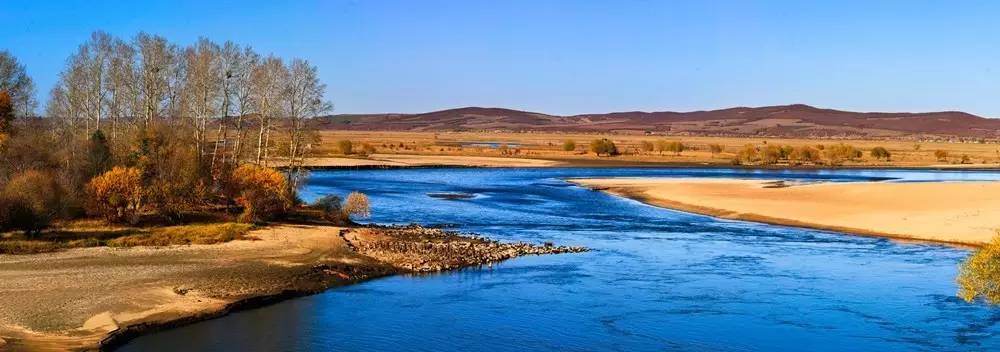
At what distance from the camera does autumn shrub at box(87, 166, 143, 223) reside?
107 feet

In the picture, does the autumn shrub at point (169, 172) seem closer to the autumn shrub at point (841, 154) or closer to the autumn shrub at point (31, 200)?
the autumn shrub at point (31, 200)

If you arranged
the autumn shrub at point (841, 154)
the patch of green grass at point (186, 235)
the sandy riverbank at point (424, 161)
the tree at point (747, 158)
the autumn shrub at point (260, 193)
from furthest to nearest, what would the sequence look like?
the autumn shrub at point (841, 154)
the tree at point (747, 158)
the sandy riverbank at point (424, 161)
the autumn shrub at point (260, 193)
the patch of green grass at point (186, 235)

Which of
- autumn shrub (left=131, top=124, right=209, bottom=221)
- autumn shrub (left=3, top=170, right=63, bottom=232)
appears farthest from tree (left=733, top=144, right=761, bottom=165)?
autumn shrub (left=3, top=170, right=63, bottom=232)

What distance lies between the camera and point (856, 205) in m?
49.6

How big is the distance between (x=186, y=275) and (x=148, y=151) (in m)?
14.6

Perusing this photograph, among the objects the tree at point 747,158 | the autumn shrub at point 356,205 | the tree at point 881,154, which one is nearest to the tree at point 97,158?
the autumn shrub at point 356,205

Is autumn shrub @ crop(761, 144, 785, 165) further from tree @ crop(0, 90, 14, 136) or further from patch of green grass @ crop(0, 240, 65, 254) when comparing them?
patch of green grass @ crop(0, 240, 65, 254)

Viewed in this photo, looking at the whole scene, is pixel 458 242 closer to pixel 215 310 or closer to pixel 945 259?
pixel 215 310

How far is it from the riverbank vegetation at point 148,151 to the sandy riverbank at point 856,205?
24312mm

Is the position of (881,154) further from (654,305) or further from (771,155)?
(654,305)

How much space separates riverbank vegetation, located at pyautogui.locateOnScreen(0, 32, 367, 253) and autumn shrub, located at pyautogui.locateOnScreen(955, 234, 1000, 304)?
23313 mm

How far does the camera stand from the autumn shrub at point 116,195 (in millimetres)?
32688

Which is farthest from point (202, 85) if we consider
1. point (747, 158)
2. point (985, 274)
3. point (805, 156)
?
point (805, 156)

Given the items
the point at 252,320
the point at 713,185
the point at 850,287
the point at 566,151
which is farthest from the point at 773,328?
the point at 566,151
